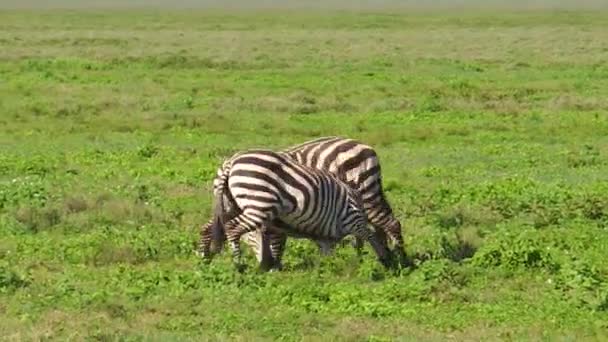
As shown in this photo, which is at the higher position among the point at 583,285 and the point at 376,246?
the point at 583,285

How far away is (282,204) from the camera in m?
10.5

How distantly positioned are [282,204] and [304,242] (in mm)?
1805

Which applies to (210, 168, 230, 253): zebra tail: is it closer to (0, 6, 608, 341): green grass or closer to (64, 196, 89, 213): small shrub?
(0, 6, 608, 341): green grass

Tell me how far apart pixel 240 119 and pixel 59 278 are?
41.7 ft

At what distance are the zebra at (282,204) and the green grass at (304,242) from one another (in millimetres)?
318

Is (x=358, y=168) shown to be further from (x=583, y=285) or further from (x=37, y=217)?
(x=37, y=217)

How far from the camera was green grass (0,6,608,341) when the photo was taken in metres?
9.16

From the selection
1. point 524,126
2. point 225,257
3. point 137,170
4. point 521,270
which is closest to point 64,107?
point 137,170

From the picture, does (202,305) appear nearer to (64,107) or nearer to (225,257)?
(225,257)

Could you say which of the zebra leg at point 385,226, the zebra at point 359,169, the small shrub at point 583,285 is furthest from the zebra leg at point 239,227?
the small shrub at point 583,285

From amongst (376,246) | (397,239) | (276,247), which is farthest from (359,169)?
(276,247)

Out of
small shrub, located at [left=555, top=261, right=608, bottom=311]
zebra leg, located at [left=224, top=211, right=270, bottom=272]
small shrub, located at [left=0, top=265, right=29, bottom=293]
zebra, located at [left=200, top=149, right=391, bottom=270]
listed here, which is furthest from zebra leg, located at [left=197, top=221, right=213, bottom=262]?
small shrub, located at [left=555, top=261, right=608, bottom=311]

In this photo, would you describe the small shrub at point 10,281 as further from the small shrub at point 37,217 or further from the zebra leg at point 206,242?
the small shrub at point 37,217

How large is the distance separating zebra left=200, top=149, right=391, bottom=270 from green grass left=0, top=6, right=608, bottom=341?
1.04 feet
